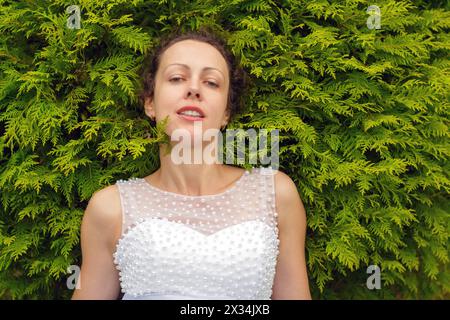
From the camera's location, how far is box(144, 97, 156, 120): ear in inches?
120

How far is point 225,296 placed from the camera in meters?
2.75

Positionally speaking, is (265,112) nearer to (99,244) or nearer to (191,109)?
(191,109)

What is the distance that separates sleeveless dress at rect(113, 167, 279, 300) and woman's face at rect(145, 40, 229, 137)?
391 mm

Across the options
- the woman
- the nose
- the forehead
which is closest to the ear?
the woman

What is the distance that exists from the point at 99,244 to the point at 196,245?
0.52 metres

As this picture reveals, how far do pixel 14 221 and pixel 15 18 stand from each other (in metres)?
1.10

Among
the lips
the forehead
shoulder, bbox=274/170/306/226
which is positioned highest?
the forehead

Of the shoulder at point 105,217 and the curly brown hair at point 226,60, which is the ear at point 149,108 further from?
the shoulder at point 105,217

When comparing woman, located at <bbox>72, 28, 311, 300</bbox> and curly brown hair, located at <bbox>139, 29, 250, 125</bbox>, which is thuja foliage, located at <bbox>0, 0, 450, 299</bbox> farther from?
woman, located at <bbox>72, 28, 311, 300</bbox>
